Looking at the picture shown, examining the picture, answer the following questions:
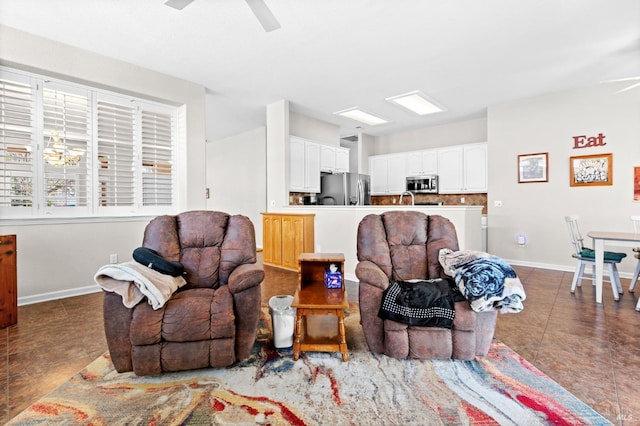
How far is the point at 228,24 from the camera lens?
2984 mm

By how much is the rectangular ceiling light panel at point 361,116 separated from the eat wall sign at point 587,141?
128 inches

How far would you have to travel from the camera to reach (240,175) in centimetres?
756

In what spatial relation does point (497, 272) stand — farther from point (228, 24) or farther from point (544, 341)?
point (228, 24)

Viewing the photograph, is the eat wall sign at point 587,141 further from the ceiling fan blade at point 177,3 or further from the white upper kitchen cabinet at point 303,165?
the ceiling fan blade at point 177,3

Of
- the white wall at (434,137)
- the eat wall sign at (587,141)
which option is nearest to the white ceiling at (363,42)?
the eat wall sign at (587,141)

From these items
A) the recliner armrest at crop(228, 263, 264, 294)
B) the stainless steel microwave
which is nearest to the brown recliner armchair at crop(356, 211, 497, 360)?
the recliner armrest at crop(228, 263, 264, 294)

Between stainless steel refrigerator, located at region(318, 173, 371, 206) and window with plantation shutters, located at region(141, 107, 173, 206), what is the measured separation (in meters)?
2.97

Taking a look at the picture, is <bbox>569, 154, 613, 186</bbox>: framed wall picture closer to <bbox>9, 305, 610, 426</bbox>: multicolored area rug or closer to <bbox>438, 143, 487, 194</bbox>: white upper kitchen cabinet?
<bbox>438, 143, 487, 194</bbox>: white upper kitchen cabinet

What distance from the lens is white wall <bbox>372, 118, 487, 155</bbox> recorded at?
20.6ft

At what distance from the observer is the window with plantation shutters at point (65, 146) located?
11.0ft

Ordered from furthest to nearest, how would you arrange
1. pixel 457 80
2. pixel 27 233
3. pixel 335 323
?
pixel 457 80 → pixel 27 233 → pixel 335 323

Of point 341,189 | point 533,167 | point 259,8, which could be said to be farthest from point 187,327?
point 533,167

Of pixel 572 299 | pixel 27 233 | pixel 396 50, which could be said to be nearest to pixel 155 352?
pixel 27 233

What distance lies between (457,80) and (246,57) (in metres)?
2.99
